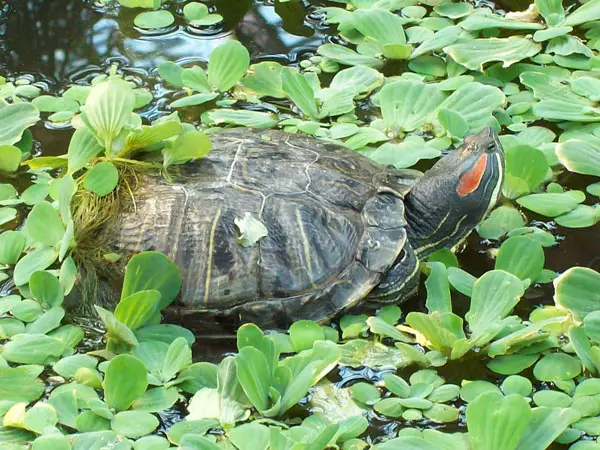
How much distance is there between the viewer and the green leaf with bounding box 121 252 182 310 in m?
3.20

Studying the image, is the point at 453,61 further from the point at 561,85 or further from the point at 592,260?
the point at 592,260

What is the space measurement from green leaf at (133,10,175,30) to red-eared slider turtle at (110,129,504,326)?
1.60m

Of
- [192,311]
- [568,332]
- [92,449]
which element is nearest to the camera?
[92,449]

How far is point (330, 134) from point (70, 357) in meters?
1.56

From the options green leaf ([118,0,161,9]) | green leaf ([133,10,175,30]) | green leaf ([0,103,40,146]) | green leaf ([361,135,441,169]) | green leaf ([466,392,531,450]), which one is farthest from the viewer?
green leaf ([118,0,161,9])

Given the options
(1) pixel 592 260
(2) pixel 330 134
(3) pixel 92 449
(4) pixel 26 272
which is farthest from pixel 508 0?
(3) pixel 92 449

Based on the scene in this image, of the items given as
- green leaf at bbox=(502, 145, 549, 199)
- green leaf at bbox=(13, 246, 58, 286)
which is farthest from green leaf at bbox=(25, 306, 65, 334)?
green leaf at bbox=(502, 145, 549, 199)

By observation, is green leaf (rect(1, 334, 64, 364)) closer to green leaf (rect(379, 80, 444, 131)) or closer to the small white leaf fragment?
the small white leaf fragment

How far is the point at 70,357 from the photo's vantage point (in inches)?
121

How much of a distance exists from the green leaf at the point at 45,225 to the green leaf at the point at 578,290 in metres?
1.70

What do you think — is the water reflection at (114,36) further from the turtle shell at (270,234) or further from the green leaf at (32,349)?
the green leaf at (32,349)

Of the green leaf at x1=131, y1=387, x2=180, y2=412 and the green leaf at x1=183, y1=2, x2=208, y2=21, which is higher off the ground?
the green leaf at x1=183, y1=2, x2=208, y2=21

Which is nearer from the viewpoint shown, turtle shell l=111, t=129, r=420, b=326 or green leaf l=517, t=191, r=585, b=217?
turtle shell l=111, t=129, r=420, b=326

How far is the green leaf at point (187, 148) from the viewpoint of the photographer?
343cm
